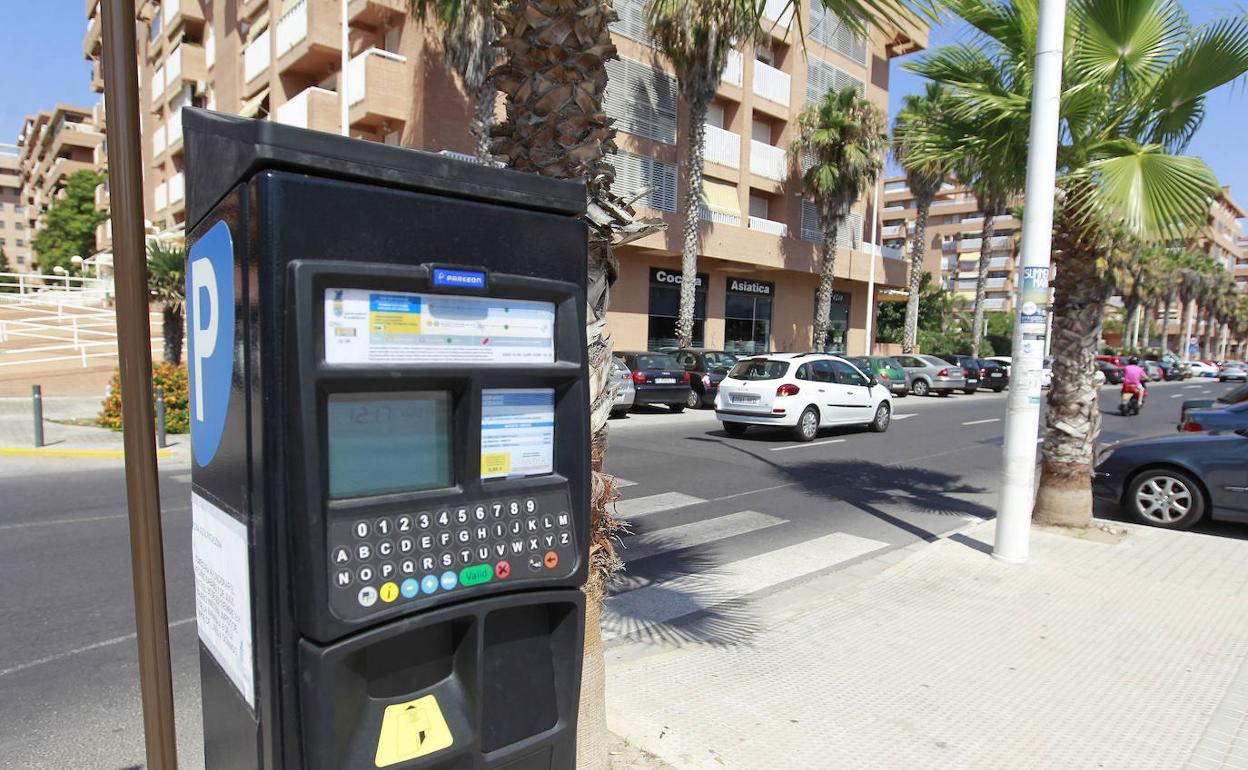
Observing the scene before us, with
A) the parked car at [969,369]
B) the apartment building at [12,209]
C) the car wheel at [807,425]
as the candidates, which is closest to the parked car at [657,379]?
the car wheel at [807,425]

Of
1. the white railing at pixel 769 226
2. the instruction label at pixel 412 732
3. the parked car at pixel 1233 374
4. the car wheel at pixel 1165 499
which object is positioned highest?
the white railing at pixel 769 226

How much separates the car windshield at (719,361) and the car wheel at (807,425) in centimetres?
537

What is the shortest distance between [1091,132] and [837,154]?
2099 centimetres

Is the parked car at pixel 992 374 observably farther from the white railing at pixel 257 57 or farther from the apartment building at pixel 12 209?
the apartment building at pixel 12 209

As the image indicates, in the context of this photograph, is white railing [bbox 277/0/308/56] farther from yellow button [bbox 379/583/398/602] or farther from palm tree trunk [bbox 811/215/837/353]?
yellow button [bbox 379/583/398/602]

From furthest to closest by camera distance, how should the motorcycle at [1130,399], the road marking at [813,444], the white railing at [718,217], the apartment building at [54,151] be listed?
the apartment building at [54,151] < the white railing at [718,217] < the motorcycle at [1130,399] < the road marking at [813,444]

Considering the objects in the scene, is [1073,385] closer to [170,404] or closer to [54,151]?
[170,404]

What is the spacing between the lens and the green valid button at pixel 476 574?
62.9 inches

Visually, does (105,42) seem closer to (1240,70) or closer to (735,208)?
(1240,70)

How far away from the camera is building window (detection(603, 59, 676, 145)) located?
2367cm

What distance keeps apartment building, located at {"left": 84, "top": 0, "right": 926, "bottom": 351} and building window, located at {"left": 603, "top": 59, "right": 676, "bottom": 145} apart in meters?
0.06

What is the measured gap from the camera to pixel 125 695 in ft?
12.8

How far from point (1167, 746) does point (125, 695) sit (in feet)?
16.5

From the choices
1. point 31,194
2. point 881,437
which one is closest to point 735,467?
point 881,437
